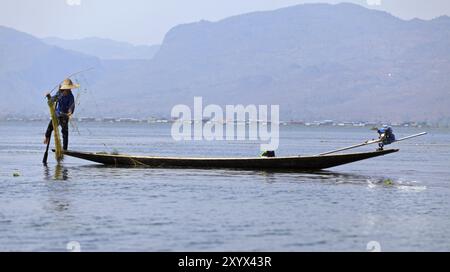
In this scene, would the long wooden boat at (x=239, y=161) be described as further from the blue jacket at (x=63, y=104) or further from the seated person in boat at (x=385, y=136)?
the blue jacket at (x=63, y=104)

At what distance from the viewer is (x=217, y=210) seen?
3022 cm

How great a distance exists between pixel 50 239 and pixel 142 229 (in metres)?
2.92

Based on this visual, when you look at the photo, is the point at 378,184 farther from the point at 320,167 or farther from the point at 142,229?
the point at 142,229

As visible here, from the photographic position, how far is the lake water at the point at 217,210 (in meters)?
24.0

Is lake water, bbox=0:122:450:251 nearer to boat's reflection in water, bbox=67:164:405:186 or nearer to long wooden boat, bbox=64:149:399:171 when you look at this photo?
boat's reflection in water, bbox=67:164:405:186

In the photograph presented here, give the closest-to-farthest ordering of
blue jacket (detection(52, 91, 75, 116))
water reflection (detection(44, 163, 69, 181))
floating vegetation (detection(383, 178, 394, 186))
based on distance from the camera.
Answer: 1. water reflection (detection(44, 163, 69, 181))
2. floating vegetation (detection(383, 178, 394, 186))
3. blue jacket (detection(52, 91, 75, 116))

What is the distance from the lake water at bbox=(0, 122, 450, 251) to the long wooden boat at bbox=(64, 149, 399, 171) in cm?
44

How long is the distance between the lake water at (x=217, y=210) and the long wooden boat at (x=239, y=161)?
44 cm

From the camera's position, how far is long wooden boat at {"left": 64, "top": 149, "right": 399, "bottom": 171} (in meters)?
43.0

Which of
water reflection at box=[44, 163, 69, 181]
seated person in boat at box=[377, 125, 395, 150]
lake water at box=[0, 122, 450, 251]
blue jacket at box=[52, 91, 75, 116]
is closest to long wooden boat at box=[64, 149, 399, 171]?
lake water at box=[0, 122, 450, 251]
